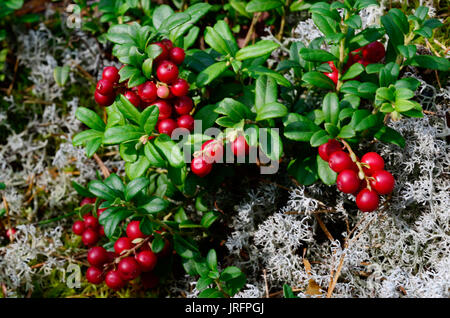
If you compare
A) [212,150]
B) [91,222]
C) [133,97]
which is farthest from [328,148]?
[91,222]

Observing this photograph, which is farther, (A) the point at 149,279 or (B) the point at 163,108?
(A) the point at 149,279

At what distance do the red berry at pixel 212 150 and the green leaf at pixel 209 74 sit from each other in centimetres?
36

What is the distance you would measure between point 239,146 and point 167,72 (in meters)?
0.51

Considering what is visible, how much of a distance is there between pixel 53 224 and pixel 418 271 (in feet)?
7.69

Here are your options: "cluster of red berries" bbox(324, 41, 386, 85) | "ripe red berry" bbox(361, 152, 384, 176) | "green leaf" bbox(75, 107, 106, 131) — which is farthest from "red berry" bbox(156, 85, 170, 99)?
"ripe red berry" bbox(361, 152, 384, 176)

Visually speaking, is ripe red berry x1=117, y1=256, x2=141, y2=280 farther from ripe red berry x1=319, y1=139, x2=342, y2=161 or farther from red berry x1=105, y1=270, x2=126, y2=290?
ripe red berry x1=319, y1=139, x2=342, y2=161

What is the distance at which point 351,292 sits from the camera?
7.64ft

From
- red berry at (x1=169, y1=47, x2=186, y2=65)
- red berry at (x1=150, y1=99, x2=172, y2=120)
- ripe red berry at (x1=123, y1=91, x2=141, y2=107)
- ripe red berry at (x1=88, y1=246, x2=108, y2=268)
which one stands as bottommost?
ripe red berry at (x1=88, y1=246, x2=108, y2=268)

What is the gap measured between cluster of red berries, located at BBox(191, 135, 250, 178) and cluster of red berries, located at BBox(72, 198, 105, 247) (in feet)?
2.85

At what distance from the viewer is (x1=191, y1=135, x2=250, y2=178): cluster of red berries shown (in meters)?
2.10

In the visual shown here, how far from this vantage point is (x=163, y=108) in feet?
7.33

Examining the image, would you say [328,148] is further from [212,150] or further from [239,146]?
[212,150]

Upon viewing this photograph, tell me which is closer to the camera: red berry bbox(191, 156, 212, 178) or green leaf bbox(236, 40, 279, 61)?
red berry bbox(191, 156, 212, 178)
